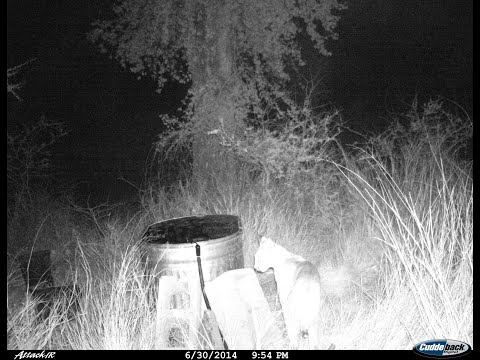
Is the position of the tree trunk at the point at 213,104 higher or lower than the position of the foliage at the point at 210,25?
lower

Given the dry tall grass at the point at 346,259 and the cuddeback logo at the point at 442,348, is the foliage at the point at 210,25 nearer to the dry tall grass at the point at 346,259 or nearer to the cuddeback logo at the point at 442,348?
the dry tall grass at the point at 346,259

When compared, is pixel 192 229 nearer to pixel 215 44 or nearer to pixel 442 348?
pixel 442 348

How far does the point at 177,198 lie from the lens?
218 inches

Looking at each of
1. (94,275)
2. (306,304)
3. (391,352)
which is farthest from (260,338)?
(94,275)

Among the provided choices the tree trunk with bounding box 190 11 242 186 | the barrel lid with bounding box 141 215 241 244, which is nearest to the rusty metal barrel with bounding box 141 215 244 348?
the barrel lid with bounding box 141 215 241 244

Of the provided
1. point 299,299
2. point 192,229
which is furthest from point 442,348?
point 192,229

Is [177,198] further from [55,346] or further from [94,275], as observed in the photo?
[55,346]

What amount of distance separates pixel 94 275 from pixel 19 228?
8.39 feet

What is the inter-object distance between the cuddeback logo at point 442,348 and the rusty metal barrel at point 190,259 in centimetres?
151

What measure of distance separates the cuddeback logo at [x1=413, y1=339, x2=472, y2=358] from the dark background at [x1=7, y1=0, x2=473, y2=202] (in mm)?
8970

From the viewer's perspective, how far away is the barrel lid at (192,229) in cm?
340

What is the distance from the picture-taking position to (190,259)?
3.14 meters

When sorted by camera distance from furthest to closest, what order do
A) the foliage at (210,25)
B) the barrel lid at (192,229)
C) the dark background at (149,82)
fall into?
the dark background at (149,82) < the foliage at (210,25) < the barrel lid at (192,229)

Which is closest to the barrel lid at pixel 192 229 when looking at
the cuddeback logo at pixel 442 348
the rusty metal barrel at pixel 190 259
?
the rusty metal barrel at pixel 190 259
